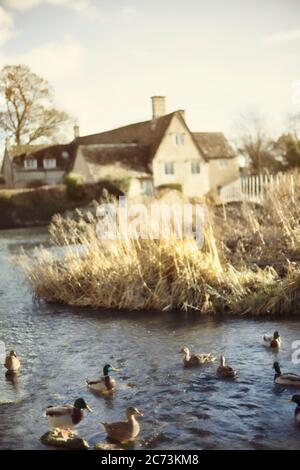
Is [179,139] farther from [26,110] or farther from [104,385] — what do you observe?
[104,385]

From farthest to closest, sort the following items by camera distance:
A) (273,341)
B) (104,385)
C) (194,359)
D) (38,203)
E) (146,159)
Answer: (146,159), (38,203), (273,341), (194,359), (104,385)

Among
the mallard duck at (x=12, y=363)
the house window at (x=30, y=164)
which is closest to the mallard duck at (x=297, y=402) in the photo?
the mallard duck at (x=12, y=363)

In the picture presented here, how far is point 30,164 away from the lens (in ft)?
192

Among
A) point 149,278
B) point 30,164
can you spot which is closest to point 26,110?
point 30,164

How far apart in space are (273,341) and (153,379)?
7.75 ft

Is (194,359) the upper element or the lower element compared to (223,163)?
lower

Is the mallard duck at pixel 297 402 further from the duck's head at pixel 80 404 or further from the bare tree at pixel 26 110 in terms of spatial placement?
the bare tree at pixel 26 110

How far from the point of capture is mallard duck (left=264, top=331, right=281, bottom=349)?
10.6 m

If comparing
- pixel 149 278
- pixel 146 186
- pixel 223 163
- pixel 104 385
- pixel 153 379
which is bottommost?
pixel 153 379

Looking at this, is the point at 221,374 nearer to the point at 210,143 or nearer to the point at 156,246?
the point at 156,246

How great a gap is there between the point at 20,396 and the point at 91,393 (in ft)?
3.46

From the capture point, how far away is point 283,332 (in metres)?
11.7

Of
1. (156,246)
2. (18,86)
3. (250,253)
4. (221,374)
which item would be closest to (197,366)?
(221,374)

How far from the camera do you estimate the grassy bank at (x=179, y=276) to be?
13.6 metres
